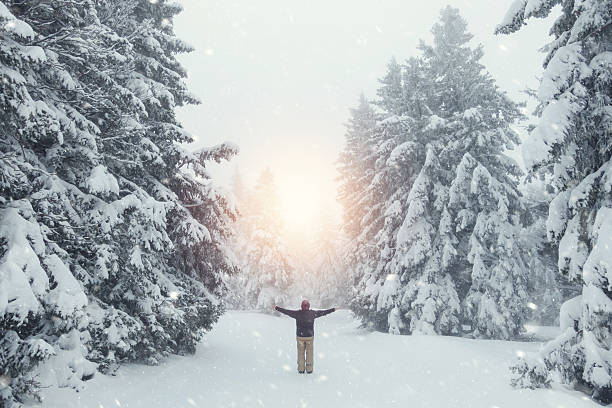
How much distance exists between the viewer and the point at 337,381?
1030 cm

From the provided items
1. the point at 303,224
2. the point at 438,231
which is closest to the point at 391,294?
the point at 438,231

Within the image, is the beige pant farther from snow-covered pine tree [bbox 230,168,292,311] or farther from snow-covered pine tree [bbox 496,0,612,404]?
snow-covered pine tree [bbox 230,168,292,311]

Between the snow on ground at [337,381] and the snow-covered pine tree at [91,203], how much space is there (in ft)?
2.71

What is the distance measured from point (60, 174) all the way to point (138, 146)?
2.30 m

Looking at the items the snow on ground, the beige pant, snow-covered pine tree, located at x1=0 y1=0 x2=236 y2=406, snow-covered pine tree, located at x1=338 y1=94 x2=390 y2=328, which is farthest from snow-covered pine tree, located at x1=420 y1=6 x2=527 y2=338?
snow-covered pine tree, located at x1=0 y1=0 x2=236 y2=406

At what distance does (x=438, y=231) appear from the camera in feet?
66.2

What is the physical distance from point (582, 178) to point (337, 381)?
6755mm

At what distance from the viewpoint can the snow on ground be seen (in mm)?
7895

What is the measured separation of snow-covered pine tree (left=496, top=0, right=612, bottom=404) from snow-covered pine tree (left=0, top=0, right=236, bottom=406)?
771 centimetres

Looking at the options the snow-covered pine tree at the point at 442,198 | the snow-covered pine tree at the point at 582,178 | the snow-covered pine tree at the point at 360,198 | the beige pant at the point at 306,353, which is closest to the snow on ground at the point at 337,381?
the beige pant at the point at 306,353

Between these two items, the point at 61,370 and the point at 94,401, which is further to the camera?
the point at 94,401

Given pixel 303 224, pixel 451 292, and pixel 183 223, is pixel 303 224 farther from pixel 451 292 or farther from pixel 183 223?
pixel 183 223

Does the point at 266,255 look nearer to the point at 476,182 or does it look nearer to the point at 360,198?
the point at 360,198

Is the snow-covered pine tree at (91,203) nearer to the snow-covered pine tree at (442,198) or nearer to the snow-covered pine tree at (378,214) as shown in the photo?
the snow-covered pine tree at (442,198)
